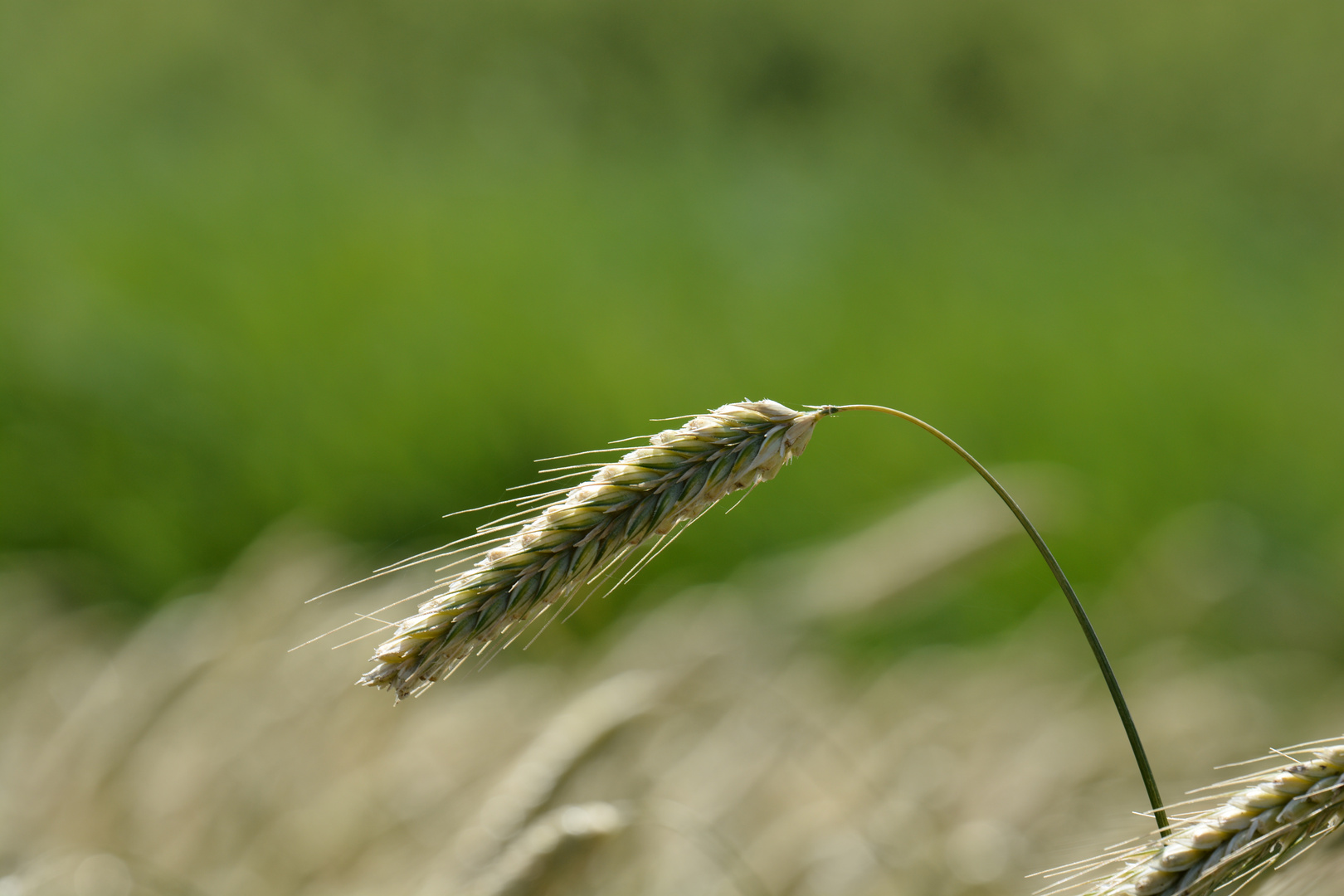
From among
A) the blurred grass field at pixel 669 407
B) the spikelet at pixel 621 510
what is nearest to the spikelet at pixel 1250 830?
the blurred grass field at pixel 669 407

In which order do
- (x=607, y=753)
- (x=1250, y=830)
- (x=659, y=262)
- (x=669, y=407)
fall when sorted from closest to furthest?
1. (x=1250, y=830)
2. (x=607, y=753)
3. (x=669, y=407)
4. (x=659, y=262)

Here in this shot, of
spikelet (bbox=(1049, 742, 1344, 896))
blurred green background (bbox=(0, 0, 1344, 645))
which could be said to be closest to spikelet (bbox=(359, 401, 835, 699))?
spikelet (bbox=(1049, 742, 1344, 896))

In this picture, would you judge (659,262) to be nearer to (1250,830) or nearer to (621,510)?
(621,510)

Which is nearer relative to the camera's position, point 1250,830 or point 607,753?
point 1250,830

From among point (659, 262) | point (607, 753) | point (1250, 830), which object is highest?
point (659, 262)

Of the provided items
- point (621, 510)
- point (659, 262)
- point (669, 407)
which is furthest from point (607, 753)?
point (659, 262)

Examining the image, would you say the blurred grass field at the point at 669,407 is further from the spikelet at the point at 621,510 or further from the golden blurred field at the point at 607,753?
the spikelet at the point at 621,510
